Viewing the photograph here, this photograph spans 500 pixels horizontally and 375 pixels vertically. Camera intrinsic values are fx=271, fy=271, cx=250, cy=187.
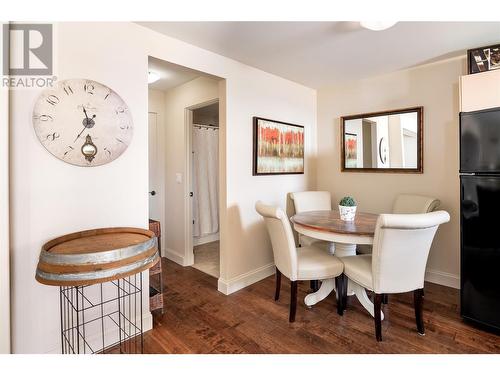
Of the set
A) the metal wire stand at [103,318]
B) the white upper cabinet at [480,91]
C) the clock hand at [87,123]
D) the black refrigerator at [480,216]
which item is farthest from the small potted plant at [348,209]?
the clock hand at [87,123]

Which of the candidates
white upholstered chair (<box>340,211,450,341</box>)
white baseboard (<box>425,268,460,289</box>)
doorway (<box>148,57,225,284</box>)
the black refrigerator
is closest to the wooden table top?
white upholstered chair (<box>340,211,450,341</box>)

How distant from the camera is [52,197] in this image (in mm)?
1651

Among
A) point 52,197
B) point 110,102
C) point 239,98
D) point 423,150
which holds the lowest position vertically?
point 52,197

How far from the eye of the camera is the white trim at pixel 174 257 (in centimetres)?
351

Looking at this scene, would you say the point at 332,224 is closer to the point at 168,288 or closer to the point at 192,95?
the point at 168,288

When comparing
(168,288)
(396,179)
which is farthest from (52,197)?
(396,179)

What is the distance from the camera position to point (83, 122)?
5.71 feet

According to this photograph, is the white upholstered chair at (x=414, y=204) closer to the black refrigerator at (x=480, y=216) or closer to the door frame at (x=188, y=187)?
the black refrigerator at (x=480, y=216)

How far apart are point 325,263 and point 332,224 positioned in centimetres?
32

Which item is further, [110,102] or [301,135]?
[301,135]

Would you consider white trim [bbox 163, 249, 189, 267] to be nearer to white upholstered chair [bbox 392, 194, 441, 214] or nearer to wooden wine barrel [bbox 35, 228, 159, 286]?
wooden wine barrel [bbox 35, 228, 159, 286]

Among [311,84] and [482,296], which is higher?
[311,84]

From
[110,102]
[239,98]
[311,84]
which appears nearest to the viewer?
[110,102]
